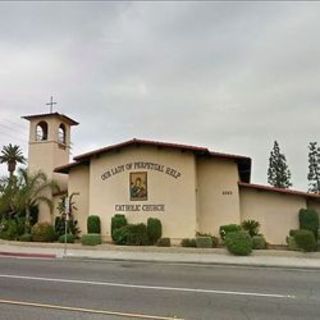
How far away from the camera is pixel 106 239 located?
25.3m

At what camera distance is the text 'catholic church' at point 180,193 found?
24625mm

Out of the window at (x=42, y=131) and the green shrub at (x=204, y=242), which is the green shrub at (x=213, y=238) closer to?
the green shrub at (x=204, y=242)

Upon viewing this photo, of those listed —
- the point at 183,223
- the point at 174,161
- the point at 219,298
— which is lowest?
the point at 219,298

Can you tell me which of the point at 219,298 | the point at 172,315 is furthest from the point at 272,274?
the point at 172,315

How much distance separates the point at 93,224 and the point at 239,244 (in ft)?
30.3

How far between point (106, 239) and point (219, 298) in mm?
16415

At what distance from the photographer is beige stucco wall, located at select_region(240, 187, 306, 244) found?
2477 centimetres

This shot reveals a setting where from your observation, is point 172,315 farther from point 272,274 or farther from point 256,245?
point 256,245

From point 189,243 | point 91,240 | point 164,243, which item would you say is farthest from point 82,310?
point 164,243

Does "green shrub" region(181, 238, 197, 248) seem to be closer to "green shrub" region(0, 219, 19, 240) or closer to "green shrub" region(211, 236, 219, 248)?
"green shrub" region(211, 236, 219, 248)

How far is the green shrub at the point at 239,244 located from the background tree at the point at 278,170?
47.5m

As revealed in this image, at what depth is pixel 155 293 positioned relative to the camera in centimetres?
1001

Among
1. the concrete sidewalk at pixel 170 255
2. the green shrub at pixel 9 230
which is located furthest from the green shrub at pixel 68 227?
the concrete sidewalk at pixel 170 255

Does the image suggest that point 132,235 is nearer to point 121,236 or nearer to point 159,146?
point 121,236
